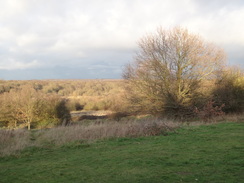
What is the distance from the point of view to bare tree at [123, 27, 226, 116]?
2391cm

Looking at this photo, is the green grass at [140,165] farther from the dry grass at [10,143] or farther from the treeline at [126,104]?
the treeline at [126,104]

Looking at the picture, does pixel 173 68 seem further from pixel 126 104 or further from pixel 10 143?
pixel 10 143

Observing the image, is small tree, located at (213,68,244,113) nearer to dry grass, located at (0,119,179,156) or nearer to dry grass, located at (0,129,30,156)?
dry grass, located at (0,119,179,156)

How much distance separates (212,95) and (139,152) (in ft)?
60.9

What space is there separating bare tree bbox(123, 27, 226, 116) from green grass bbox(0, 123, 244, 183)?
585 inches

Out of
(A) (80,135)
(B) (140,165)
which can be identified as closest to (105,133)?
(A) (80,135)

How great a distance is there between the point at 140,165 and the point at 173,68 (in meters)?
18.8

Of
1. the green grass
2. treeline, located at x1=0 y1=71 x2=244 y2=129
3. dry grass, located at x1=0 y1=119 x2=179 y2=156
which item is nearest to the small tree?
treeline, located at x1=0 y1=71 x2=244 y2=129

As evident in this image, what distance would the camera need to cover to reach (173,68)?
2442cm

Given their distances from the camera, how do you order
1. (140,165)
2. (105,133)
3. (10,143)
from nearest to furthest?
(140,165) < (10,143) < (105,133)

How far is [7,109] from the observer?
1142 inches

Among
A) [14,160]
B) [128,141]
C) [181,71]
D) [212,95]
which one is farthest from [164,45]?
[14,160]

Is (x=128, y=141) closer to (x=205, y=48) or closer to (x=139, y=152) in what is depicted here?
(x=139, y=152)

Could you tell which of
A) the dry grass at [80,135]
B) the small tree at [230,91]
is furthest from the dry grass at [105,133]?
the small tree at [230,91]
